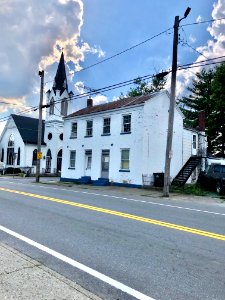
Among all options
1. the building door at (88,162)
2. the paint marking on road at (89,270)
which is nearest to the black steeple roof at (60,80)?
the building door at (88,162)

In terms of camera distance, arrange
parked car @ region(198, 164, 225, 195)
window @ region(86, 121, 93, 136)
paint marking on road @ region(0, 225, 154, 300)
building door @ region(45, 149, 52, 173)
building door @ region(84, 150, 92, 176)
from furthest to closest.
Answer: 1. building door @ region(45, 149, 52, 173)
2. window @ region(86, 121, 93, 136)
3. building door @ region(84, 150, 92, 176)
4. parked car @ region(198, 164, 225, 195)
5. paint marking on road @ region(0, 225, 154, 300)

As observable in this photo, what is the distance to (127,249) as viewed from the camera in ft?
21.7

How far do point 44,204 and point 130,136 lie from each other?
15272 millimetres

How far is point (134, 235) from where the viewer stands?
25.9 ft

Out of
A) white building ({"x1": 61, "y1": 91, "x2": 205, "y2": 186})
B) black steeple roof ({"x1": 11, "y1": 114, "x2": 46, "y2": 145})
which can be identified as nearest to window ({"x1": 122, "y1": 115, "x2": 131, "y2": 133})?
white building ({"x1": 61, "y1": 91, "x2": 205, "y2": 186})

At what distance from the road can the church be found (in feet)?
126

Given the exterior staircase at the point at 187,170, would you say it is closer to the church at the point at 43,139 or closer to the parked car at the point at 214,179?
the parked car at the point at 214,179

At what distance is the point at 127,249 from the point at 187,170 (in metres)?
23.9

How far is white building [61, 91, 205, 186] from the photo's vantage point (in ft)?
87.3

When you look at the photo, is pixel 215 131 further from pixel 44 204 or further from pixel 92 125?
pixel 44 204

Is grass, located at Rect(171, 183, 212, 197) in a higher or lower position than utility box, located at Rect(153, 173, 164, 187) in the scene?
lower

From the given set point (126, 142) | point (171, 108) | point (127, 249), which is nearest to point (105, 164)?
point (126, 142)

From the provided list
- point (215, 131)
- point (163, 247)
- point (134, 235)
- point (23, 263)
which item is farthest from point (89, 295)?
point (215, 131)

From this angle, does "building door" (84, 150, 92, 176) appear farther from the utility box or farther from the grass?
the grass
